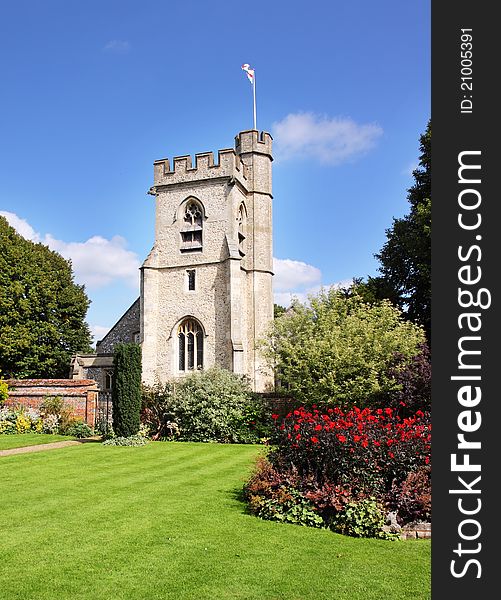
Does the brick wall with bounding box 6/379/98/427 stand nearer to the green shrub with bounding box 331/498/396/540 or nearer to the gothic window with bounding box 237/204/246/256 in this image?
the gothic window with bounding box 237/204/246/256

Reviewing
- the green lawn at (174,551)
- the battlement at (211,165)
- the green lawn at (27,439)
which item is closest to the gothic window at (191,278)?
the battlement at (211,165)

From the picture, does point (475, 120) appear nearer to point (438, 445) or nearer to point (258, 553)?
point (438, 445)

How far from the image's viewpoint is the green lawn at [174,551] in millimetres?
5457

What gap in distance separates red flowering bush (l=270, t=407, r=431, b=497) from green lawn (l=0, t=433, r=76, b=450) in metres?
11.1

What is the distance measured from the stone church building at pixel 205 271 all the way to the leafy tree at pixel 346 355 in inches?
275

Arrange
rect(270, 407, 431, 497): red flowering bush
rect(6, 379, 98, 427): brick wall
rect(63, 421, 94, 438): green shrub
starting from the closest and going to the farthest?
rect(270, 407, 431, 497): red flowering bush, rect(63, 421, 94, 438): green shrub, rect(6, 379, 98, 427): brick wall

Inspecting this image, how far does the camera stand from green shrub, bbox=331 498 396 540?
7359 millimetres

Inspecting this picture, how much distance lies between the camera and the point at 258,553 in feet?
21.4

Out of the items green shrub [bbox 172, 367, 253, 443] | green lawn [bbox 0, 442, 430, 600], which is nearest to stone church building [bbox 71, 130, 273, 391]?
green shrub [bbox 172, 367, 253, 443]

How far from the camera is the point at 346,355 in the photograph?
1759cm

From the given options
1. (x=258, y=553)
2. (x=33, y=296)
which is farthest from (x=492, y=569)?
(x=33, y=296)

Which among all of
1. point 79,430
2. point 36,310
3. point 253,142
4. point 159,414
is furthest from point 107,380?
point 253,142

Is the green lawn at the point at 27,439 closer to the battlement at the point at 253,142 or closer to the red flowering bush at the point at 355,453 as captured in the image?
the red flowering bush at the point at 355,453

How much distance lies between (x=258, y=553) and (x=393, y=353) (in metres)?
12.0
